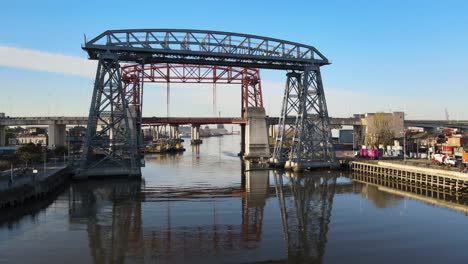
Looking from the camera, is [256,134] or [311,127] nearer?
[311,127]

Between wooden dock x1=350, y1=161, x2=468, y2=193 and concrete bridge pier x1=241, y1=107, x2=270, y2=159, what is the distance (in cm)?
2477

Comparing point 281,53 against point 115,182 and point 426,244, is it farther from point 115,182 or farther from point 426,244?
point 426,244

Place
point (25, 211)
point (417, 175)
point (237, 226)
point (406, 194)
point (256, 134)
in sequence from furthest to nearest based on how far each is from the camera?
point (256, 134) → point (417, 175) → point (406, 194) → point (25, 211) → point (237, 226)

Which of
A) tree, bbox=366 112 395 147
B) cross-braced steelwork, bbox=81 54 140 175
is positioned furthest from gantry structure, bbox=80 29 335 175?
tree, bbox=366 112 395 147

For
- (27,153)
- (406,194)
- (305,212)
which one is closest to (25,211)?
(305,212)

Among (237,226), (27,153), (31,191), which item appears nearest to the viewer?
(237,226)

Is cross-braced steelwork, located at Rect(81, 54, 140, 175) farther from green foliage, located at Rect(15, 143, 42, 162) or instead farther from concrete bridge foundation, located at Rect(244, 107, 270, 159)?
concrete bridge foundation, located at Rect(244, 107, 270, 159)

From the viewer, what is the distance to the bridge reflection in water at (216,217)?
2038 cm

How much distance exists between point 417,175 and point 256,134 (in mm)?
39683

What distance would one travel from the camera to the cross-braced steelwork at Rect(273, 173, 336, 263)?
20.8 m

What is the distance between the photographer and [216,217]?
2853cm

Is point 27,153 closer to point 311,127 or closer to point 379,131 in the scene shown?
point 311,127

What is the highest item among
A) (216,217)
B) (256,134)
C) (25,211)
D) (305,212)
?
(256,134)

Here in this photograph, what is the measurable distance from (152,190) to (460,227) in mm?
27457
